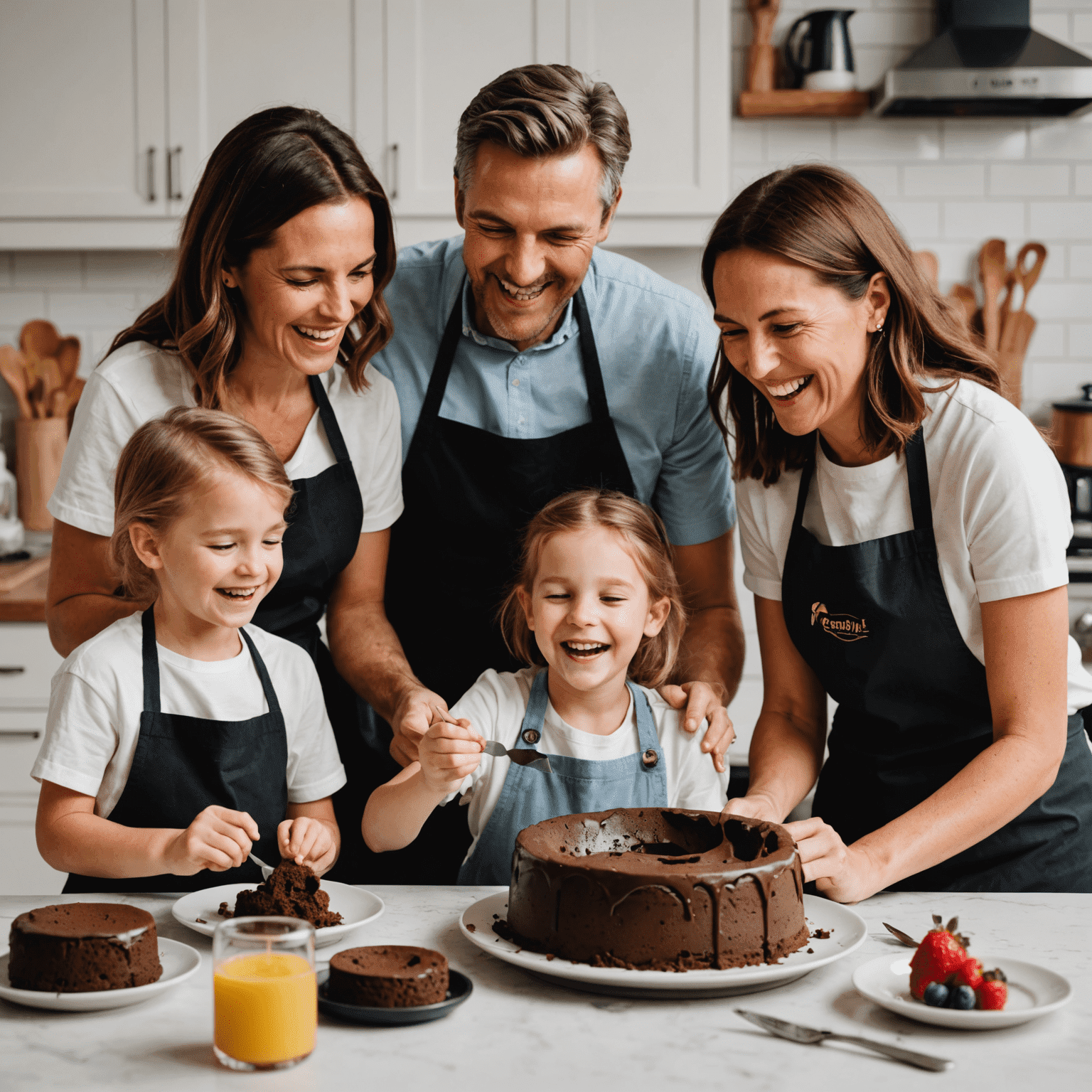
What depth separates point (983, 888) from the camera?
175 centimetres

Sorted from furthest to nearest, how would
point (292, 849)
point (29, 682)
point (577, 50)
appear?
point (577, 50) → point (29, 682) → point (292, 849)

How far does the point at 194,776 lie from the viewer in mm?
1704

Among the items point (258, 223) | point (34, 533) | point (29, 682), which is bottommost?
point (29, 682)

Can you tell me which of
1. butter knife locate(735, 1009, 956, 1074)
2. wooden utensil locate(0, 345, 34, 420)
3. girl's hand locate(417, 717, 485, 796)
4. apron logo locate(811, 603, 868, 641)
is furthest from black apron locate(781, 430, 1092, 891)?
wooden utensil locate(0, 345, 34, 420)

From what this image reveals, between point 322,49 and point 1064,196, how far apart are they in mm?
2305

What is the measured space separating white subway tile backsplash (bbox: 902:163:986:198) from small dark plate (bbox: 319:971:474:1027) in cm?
337

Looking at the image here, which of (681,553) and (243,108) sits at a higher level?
(243,108)

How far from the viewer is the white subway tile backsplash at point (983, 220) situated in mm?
3910

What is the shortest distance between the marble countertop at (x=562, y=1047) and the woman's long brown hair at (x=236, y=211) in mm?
946

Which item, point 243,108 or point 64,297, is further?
point 64,297

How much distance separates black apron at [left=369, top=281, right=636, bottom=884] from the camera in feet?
6.93

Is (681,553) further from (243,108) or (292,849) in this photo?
(243,108)

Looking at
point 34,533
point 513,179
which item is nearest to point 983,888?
point 513,179

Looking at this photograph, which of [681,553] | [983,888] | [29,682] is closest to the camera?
[983,888]
